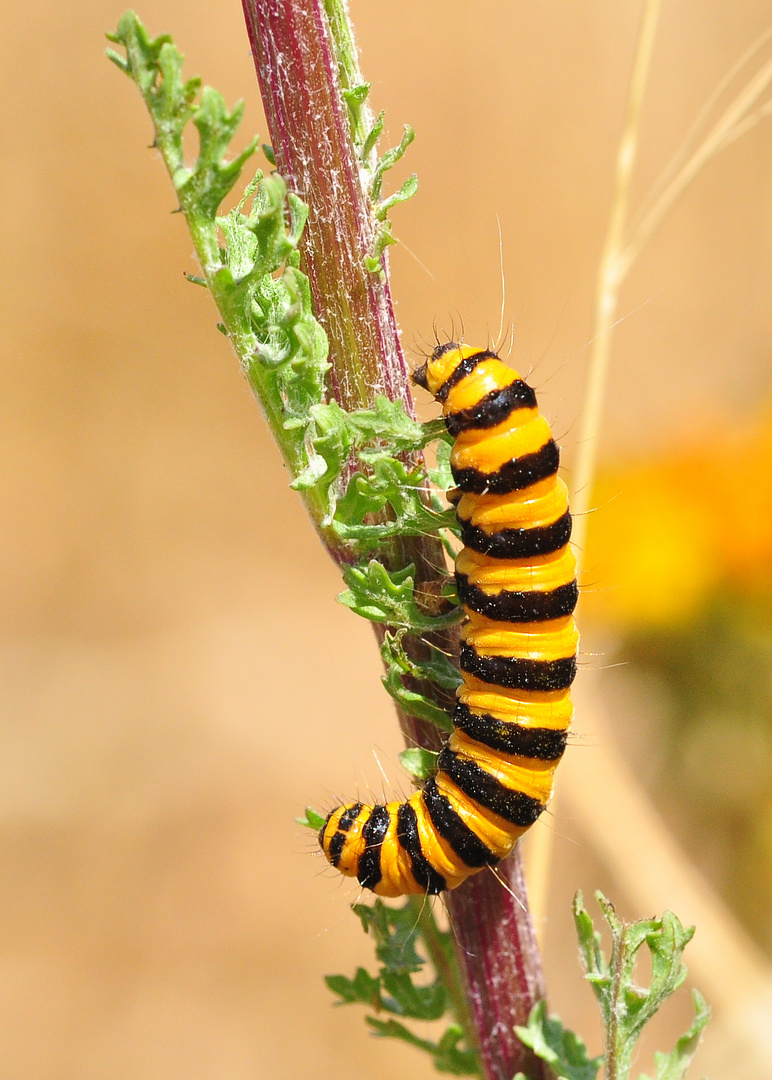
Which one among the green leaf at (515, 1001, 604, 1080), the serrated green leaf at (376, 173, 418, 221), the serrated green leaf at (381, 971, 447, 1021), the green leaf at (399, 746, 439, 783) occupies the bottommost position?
the green leaf at (515, 1001, 604, 1080)

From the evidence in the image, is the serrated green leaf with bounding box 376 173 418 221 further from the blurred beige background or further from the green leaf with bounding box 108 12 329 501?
the blurred beige background

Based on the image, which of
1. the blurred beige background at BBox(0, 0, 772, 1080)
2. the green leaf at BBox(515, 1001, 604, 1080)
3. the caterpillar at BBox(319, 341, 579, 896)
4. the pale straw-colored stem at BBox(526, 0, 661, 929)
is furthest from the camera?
the blurred beige background at BBox(0, 0, 772, 1080)

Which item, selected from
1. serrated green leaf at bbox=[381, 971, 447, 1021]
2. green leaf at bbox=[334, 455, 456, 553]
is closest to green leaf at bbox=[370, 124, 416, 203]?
green leaf at bbox=[334, 455, 456, 553]

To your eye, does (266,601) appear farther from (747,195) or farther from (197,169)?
(197,169)

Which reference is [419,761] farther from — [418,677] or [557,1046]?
[557,1046]

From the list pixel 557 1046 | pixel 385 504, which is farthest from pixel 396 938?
pixel 385 504

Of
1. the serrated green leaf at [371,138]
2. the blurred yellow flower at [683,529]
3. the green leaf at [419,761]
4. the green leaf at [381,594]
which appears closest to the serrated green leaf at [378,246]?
the serrated green leaf at [371,138]

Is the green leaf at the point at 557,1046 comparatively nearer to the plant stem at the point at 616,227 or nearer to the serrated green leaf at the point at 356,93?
the plant stem at the point at 616,227
